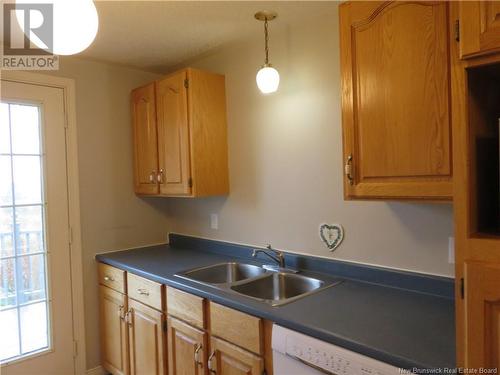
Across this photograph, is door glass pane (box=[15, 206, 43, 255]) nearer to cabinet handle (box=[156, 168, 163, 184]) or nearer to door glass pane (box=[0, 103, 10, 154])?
door glass pane (box=[0, 103, 10, 154])

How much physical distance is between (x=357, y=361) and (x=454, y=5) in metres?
1.08

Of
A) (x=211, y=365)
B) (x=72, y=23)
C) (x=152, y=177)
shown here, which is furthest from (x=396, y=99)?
(x=152, y=177)

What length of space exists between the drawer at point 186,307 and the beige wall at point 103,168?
3.24ft

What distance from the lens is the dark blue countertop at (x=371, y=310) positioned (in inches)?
44.3

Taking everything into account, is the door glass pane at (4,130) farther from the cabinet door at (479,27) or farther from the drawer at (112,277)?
the cabinet door at (479,27)

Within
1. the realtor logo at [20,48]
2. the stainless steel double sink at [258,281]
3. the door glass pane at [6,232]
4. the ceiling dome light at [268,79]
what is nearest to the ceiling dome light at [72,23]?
the realtor logo at [20,48]

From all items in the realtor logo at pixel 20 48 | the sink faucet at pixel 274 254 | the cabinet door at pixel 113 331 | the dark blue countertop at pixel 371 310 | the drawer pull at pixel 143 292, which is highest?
the realtor logo at pixel 20 48

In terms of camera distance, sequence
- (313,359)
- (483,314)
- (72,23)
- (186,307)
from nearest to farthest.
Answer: (483,314), (72,23), (313,359), (186,307)

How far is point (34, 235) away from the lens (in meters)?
2.41

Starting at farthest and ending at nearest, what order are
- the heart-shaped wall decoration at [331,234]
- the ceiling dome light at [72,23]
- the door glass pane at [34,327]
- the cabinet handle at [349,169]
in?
the door glass pane at [34,327] < the heart-shaped wall decoration at [331,234] < the cabinet handle at [349,169] < the ceiling dome light at [72,23]

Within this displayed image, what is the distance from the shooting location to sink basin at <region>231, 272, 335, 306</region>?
1.93 meters

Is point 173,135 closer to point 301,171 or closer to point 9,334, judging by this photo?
point 301,171

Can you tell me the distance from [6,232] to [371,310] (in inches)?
86.5

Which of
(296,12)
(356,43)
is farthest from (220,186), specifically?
(356,43)
